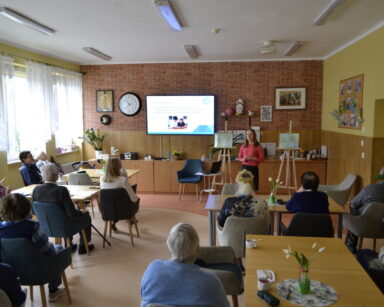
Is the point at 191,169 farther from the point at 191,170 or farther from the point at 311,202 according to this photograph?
the point at 311,202

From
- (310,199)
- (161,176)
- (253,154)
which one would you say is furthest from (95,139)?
(310,199)

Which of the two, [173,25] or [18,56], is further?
[18,56]

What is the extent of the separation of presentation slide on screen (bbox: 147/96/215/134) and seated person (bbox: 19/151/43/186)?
10.7ft

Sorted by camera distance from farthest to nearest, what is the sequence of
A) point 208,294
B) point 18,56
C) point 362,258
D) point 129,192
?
point 18,56 → point 129,192 → point 362,258 → point 208,294

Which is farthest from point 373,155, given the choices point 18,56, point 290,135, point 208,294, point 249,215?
point 18,56

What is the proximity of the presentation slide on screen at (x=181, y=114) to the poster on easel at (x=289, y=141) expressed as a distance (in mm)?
1777

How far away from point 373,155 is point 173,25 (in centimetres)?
367

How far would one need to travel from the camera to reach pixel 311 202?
3.46 metres

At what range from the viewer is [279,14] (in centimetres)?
440

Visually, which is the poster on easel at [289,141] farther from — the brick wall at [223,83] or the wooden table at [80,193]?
the wooden table at [80,193]

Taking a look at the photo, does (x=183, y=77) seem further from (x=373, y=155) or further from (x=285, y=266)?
(x=285, y=266)

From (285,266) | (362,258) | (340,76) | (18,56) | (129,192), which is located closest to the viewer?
(285,266)

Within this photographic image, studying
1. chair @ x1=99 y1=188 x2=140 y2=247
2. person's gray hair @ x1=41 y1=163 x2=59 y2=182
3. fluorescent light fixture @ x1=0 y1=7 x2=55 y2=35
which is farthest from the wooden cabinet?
person's gray hair @ x1=41 y1=163 x2=59 y2=182

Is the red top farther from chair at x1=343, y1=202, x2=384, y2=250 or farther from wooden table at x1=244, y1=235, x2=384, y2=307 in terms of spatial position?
wooden table at x1=244, y1=235, x2=384, y2=307
